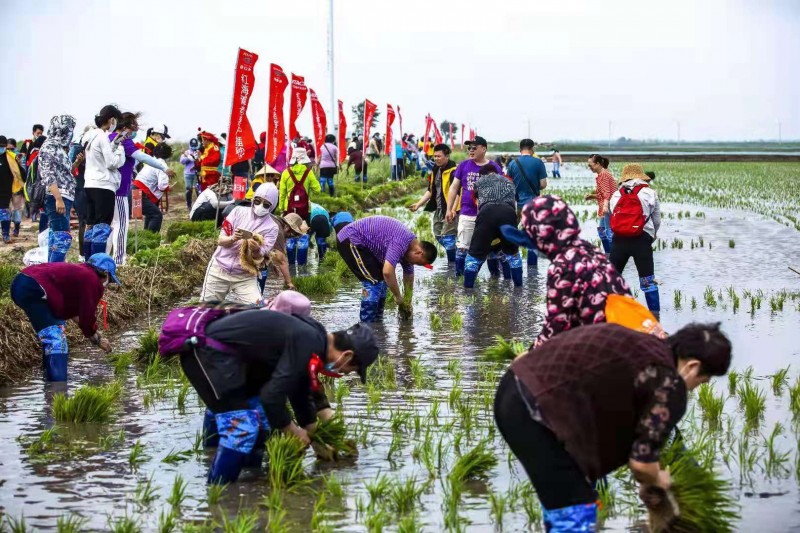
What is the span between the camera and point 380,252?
33.2ft

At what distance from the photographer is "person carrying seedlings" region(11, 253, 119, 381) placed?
7.62 m

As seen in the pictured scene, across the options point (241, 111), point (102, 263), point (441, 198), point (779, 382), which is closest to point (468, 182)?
point (441, 198)

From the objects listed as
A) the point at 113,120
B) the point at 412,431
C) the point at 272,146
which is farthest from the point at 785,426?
the point at 272,146

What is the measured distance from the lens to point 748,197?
3331cm

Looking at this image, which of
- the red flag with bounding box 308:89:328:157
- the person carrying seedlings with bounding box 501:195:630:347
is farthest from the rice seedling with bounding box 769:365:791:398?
the red flag with bounding box 308:89:328:157

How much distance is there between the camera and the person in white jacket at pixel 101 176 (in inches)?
436

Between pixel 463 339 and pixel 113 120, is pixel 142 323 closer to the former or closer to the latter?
pixel 113 120

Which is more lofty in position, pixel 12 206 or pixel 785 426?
pixel 12 206

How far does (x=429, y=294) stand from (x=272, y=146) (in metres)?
5.42

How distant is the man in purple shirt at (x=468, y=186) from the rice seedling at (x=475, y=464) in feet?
24.9

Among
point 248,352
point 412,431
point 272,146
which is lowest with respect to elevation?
point 412,431

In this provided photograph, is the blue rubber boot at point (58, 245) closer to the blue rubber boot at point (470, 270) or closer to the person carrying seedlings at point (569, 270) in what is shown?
the blue rubber boot at point (470, 270)

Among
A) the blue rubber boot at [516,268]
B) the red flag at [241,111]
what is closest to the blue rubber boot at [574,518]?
the blue rubber boot at [516,268]

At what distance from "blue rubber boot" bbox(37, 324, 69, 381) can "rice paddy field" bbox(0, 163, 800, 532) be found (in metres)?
0.12
